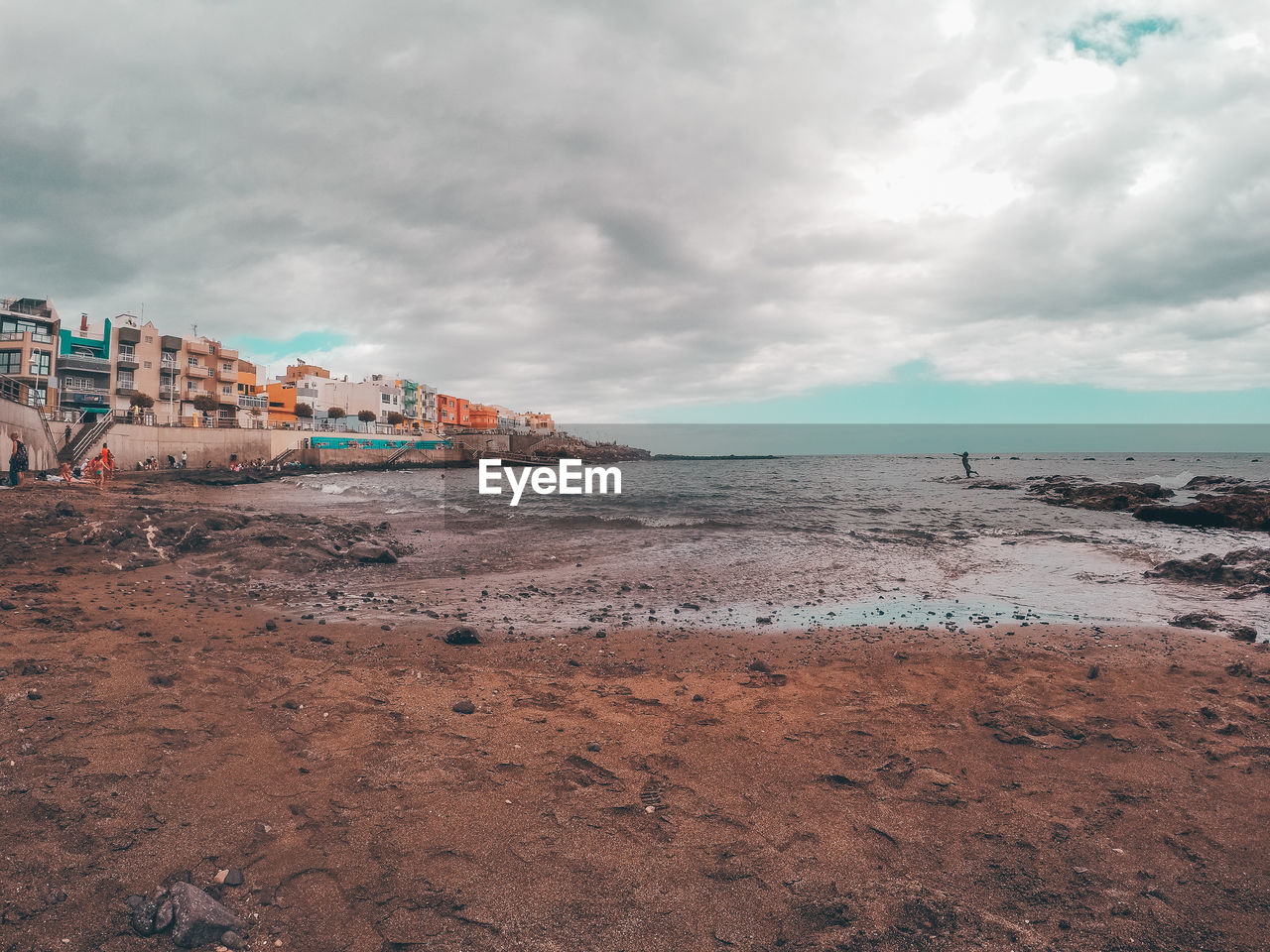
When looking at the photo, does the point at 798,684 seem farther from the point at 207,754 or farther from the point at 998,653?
the point at 207,754

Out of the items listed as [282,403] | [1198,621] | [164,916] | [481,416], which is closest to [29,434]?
[164,916]

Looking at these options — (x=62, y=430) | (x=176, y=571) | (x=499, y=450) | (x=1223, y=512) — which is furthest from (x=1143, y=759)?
(x=499, y=450)

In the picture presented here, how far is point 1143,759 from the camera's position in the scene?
5832 millimetres

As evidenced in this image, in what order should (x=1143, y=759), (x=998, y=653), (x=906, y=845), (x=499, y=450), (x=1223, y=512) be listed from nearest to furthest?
1. (x=906, y=845)
2. (x=1143, y=759)
3. (x=998, y=653)
4. (x=1223, y=512)
5. (x=499, y=450)

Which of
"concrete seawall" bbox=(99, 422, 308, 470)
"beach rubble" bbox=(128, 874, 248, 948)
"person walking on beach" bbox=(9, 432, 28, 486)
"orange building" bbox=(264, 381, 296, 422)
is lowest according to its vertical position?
"beach rubble" bbox=(128, 874, 248, 948)

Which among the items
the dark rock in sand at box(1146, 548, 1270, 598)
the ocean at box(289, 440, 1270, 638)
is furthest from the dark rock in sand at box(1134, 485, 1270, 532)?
the dark rock in sand at box(1146, 548, 1270, 598)

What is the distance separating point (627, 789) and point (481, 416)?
6770 inches

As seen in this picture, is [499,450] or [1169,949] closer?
[1169,949]

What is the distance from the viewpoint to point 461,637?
31.3 ft

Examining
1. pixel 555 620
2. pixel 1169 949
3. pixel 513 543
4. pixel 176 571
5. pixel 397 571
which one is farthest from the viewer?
pixel 513 543

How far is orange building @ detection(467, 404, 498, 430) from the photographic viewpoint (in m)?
166

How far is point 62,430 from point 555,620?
5367 cm

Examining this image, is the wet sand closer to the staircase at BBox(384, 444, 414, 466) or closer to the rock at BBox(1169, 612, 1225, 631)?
the rock at BBox(1169, 612, 1225, 631)

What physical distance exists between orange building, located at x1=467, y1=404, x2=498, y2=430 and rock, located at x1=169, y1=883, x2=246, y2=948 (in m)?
163
